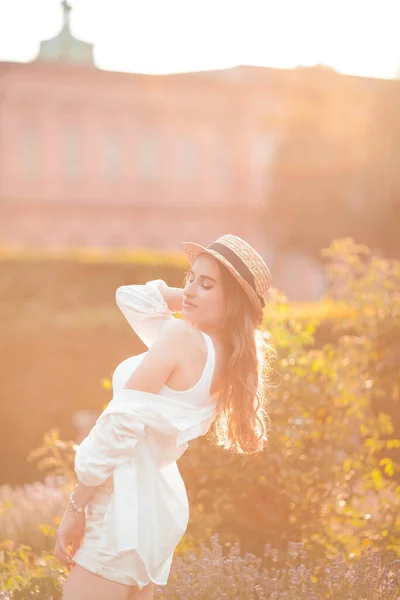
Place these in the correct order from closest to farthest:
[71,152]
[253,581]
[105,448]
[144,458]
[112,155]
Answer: [105,448], [144,458], [253,581], [71,152], [112,155]

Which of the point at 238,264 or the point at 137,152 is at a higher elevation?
the point at 238,264

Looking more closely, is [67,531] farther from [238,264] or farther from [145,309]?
[238,264]

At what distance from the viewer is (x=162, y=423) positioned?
310 cm

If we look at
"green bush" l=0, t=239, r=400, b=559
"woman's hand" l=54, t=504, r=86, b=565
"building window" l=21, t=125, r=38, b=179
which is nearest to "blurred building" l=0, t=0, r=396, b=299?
"building window" l=21, t=125, r=38, b=179

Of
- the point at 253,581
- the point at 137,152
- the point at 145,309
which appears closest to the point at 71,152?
the point at 137,152

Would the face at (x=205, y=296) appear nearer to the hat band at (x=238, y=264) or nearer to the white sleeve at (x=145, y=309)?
the hat band at (x=238, y=264)

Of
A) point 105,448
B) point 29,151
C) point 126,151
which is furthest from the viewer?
point 126,151

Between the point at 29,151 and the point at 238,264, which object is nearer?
the point at 238,264

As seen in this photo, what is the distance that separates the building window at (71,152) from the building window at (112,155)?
1.37 metres

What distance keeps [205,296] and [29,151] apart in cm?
4171

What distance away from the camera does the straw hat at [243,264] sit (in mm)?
3191

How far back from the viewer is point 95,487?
3.08m

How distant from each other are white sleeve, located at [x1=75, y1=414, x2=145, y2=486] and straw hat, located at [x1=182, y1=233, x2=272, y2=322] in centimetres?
62

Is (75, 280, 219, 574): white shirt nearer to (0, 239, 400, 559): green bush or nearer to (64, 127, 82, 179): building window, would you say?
(0, 239, 400, 559): green bush
